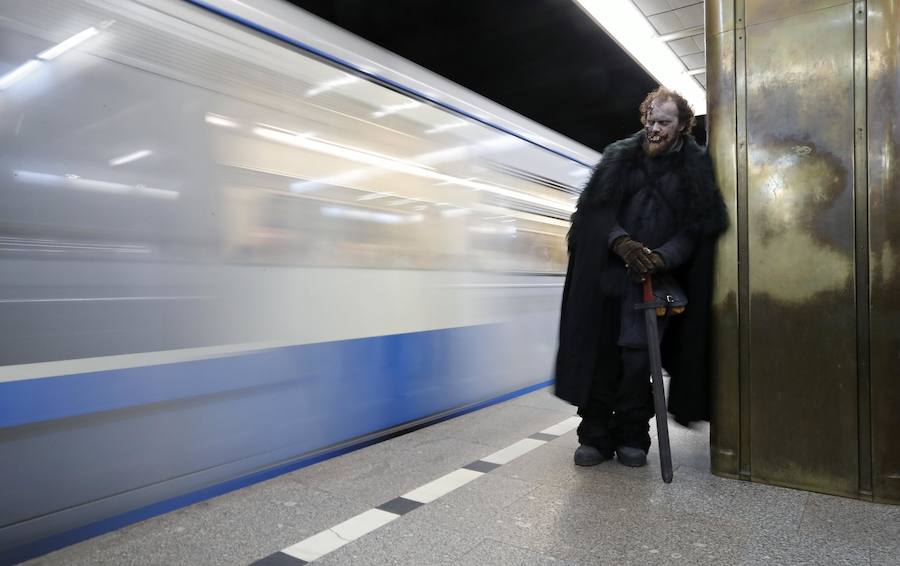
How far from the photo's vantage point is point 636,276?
2.53 m

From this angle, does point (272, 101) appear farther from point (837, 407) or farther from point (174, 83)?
point (837, 407)

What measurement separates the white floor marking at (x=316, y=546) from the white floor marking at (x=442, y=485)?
460 mm

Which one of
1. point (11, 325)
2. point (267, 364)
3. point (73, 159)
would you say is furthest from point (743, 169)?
point (11, 325)

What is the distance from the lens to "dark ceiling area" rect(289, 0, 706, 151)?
571 cm

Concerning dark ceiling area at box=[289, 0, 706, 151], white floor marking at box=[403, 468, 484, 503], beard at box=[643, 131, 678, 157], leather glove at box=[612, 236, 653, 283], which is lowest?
white floor marking at box=[403, 468, 484, 503]

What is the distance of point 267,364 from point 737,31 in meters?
2.52

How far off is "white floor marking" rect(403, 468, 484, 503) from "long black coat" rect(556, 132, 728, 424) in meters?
0.58

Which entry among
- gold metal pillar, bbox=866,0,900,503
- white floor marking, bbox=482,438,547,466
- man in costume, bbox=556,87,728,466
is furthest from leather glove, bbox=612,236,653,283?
white floor marking, bbox=482,438,547,466

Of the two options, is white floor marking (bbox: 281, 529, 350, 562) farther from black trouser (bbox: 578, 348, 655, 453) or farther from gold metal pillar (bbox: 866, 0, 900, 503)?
gold metal pillar (bbox: 866, 0, 900, 503)

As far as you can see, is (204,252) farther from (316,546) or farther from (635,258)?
(635,258)

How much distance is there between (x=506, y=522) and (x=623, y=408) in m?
0.91

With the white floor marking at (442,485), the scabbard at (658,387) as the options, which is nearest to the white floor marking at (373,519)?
the white floor marking at (442,485)

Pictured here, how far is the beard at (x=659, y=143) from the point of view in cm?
261

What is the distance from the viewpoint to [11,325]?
182 cm
